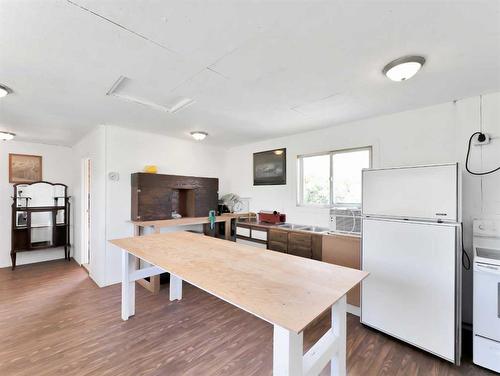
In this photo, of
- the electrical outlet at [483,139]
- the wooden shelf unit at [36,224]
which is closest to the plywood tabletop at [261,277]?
the electrical outlet at [483,139]

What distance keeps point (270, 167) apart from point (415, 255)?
8.59 ft

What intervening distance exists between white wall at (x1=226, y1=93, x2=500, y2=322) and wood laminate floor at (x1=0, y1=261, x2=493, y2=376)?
110 centimetres

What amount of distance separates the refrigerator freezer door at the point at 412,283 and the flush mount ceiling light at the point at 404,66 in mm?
1249

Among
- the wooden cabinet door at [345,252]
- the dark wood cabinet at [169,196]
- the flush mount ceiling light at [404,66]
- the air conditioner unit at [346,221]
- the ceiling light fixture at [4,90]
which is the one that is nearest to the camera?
the flush mount ceiling light at [404,66]

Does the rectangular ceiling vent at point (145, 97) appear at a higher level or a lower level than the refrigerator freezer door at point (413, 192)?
higher

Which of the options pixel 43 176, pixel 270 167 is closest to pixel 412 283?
pixel 270 167

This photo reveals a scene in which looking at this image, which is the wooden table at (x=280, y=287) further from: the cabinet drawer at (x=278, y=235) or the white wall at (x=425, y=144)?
the white wall at (x=425, y=144)

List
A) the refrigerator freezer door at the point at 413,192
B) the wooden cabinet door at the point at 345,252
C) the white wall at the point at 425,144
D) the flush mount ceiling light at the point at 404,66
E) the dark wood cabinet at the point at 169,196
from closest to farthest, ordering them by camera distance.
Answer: the flush mount ceiling light at the point at 404,66, the refrigerator freezer door at the point at 413,192, the white wall at the point at 425,144, the wooden cabinet door at the point at 345,252, the dark wood cabinet at the point at 169,196

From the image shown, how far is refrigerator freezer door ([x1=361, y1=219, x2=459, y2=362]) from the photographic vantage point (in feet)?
6.08

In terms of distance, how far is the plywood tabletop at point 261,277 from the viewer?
1.08 metres

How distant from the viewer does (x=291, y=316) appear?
3.29ft

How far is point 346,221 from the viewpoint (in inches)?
108

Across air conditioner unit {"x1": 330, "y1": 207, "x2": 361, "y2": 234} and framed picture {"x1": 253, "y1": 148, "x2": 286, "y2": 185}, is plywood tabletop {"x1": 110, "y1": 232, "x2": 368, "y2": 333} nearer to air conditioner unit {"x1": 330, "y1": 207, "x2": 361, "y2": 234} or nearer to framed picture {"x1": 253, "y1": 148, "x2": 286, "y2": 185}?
air conditioner unit {"x1": 330, "y1": 207, "x2": 361, "y2": 234}

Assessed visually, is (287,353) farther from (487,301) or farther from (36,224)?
(36,224)
